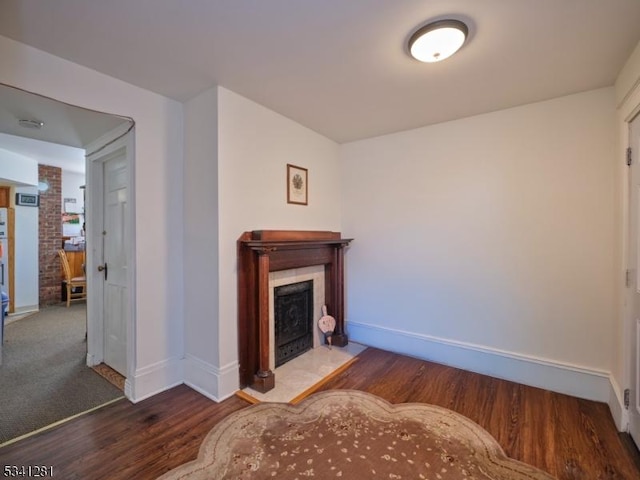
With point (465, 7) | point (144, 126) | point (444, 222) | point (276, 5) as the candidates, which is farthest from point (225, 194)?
point (444, 222)

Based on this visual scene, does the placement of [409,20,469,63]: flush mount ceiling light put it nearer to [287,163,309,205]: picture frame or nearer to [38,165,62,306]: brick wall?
[287,163,309,205]: picture frame

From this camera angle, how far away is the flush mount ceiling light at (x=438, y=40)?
153 cm

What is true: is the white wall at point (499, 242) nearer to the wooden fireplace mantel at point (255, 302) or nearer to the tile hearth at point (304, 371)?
the tile hearth at point (304, 371)

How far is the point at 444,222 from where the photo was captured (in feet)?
9.46

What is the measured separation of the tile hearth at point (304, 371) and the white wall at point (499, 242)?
1.51ft

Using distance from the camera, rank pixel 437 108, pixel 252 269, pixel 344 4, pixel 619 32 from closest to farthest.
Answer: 1. pixel 344 4
2. pixel 619 32
3. pixel 252 269
4. pixel 437 108

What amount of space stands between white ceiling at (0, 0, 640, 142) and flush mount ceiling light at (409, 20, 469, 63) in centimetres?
5

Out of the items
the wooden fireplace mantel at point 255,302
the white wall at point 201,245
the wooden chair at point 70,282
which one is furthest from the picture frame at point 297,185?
the wooden chair at point 70,282

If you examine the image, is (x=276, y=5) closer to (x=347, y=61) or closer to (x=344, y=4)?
(x=344, y=4)

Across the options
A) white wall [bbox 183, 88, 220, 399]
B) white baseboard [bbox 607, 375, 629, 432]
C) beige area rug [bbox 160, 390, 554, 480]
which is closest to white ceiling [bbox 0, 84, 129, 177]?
white wall [bbox 183, 88, 220, 399]

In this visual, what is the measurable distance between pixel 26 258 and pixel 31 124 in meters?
3.40

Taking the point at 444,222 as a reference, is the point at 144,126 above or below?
above

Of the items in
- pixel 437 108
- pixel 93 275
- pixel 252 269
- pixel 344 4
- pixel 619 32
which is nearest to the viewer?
pixel 344 4

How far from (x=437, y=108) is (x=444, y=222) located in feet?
3.52
